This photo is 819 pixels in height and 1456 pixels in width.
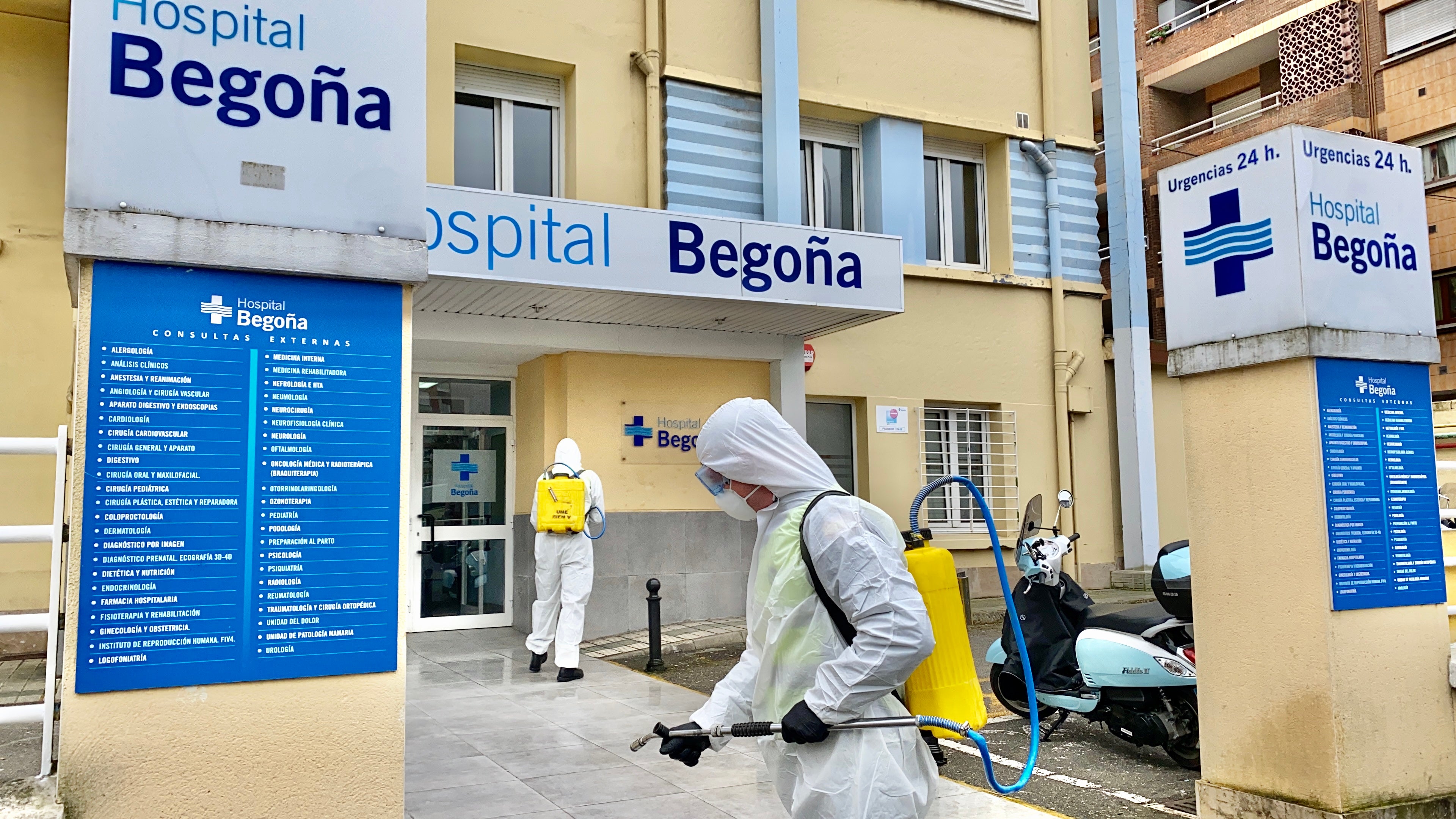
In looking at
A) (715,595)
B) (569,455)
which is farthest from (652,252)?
(715,595)

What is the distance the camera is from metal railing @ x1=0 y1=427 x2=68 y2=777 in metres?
2.95

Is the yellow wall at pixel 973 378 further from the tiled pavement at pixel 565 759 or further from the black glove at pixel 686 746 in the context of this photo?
the black glove at pixel 686 746

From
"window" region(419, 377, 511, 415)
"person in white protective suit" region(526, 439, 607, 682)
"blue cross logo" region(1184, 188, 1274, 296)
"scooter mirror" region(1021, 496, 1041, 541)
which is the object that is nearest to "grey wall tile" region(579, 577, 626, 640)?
"person in white protective suit" region(526, 439, 607, 682)

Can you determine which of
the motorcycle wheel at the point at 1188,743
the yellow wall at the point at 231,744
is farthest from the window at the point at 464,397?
the yellow wall at the point at 231,744

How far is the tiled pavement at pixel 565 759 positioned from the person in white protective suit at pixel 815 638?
220 cm

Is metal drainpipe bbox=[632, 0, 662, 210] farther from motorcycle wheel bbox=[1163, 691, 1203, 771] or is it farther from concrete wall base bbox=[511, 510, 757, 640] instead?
motorcycle wheel bbox=[1163, 691, 1203, 771]

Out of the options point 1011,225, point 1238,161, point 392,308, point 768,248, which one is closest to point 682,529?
point 768,248

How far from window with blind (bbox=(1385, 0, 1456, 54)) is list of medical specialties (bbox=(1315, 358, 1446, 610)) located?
17967mm

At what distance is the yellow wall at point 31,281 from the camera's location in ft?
28.9

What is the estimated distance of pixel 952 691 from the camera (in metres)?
3.12

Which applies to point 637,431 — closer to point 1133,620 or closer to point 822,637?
point 1133,620

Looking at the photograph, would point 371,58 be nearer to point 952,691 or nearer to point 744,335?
point 952,691

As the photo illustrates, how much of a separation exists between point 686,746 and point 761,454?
85 cm

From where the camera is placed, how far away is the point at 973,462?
13117 millimetres
